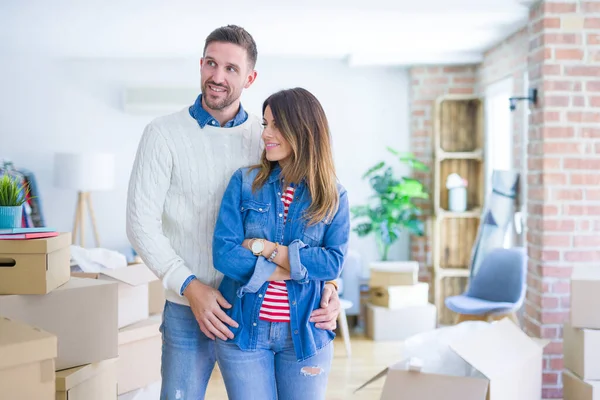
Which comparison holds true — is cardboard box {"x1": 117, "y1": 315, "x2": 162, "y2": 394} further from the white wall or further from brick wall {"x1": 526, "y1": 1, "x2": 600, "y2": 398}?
the white wall

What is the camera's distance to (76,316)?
2.25 m

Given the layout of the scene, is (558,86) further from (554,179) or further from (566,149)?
(554,179)

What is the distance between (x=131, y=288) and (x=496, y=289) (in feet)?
8.69

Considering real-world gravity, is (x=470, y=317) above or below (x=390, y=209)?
below

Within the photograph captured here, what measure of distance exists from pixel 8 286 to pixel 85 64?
4.65 m

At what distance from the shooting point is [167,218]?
2062 mm

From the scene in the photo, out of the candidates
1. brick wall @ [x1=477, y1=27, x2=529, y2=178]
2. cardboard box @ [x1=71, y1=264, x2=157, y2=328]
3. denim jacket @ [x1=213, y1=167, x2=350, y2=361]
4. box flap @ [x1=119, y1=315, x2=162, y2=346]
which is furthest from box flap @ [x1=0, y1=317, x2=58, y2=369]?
brick wall @ [x1=477, y1=27, x2=529, y2=178]

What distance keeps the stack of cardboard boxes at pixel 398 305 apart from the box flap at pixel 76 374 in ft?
11.6

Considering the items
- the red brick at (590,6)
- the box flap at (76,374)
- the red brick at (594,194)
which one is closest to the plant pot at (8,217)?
the box flap at (76,374)

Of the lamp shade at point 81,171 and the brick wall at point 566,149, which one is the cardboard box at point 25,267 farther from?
the lamp shade at point 81,171

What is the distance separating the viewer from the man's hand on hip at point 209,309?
1844mm

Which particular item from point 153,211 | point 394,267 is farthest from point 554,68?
point 153,211

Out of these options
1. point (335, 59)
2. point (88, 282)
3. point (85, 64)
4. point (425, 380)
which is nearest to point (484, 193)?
point (335, 59)

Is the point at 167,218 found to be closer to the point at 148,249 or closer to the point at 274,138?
the point at 148,249
